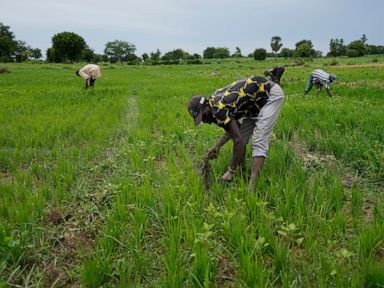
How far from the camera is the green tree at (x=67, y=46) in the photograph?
6169 cm

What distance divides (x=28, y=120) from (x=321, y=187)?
6070 millimetres

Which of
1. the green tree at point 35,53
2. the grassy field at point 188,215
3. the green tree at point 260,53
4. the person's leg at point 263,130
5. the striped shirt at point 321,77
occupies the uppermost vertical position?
the green tree at point 35,53

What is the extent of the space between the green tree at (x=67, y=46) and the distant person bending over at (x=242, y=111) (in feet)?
215

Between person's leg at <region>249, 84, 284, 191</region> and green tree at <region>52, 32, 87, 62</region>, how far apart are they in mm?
65671

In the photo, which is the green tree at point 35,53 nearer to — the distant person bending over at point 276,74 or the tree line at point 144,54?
the tree line at point 144,54

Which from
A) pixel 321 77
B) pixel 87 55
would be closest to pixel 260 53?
pixel 87 55

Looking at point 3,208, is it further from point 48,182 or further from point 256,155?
point 256,155

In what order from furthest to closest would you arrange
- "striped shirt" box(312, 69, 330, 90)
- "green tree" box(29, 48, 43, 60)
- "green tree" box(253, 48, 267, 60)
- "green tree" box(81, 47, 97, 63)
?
"green tree" box(29, 48, 43, 60) < "green tree" box(81, 47, 97, 63) < "green tree" box(253, 48, 267, 60) < "striped shirt" box(312, 69, 330, 90)

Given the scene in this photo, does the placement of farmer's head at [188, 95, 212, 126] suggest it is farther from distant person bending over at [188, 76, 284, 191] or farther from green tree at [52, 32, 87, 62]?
green tree at [52, 32, 87, 62]

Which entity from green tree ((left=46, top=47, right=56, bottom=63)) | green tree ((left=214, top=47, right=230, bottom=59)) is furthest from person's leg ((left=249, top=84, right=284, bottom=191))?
green tree ((left=214, top=47, right=230, bottom=59))

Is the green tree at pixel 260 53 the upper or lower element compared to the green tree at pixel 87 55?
lower

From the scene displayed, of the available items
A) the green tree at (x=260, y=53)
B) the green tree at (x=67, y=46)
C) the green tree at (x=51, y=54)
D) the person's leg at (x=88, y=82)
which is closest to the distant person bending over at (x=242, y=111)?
the person's leg at (x=88, y=82)

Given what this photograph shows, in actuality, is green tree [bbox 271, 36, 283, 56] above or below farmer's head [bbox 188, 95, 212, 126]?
above

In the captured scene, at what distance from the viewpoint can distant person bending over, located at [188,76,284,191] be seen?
317 cm
